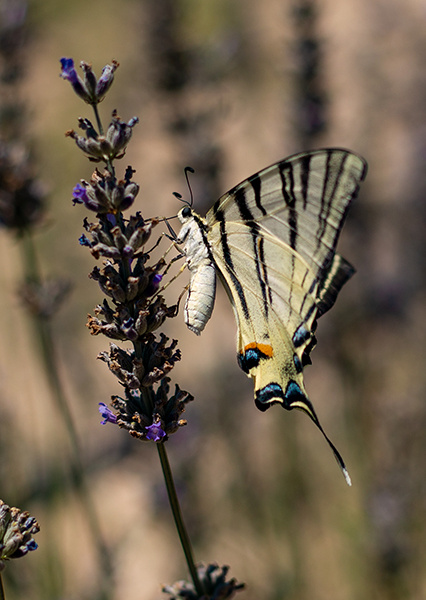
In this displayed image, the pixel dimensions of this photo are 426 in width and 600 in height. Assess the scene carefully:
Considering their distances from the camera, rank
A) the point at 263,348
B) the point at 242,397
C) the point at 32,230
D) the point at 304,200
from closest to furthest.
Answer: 1. the point at 304,200
2. the point at 263,348
3. the point at 32,230
4. the point at 242,397

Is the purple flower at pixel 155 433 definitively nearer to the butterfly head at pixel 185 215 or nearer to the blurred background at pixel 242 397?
the butterfly head at pixel 185 215

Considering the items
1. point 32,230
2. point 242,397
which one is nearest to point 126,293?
point 32,230

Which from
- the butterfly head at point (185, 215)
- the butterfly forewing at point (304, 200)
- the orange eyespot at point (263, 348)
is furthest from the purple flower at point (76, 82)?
the orange eyespot at point (263, 348)

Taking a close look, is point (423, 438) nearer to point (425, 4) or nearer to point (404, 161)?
point (404, 161)

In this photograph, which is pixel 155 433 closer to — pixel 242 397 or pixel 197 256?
pixel 197 256

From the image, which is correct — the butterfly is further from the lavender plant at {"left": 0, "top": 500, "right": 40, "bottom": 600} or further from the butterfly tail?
the lavender plant at {"left": 0, "top": 500, "right": 40, "bottom": 600}

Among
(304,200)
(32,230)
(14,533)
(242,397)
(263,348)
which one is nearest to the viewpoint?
(14,533)
